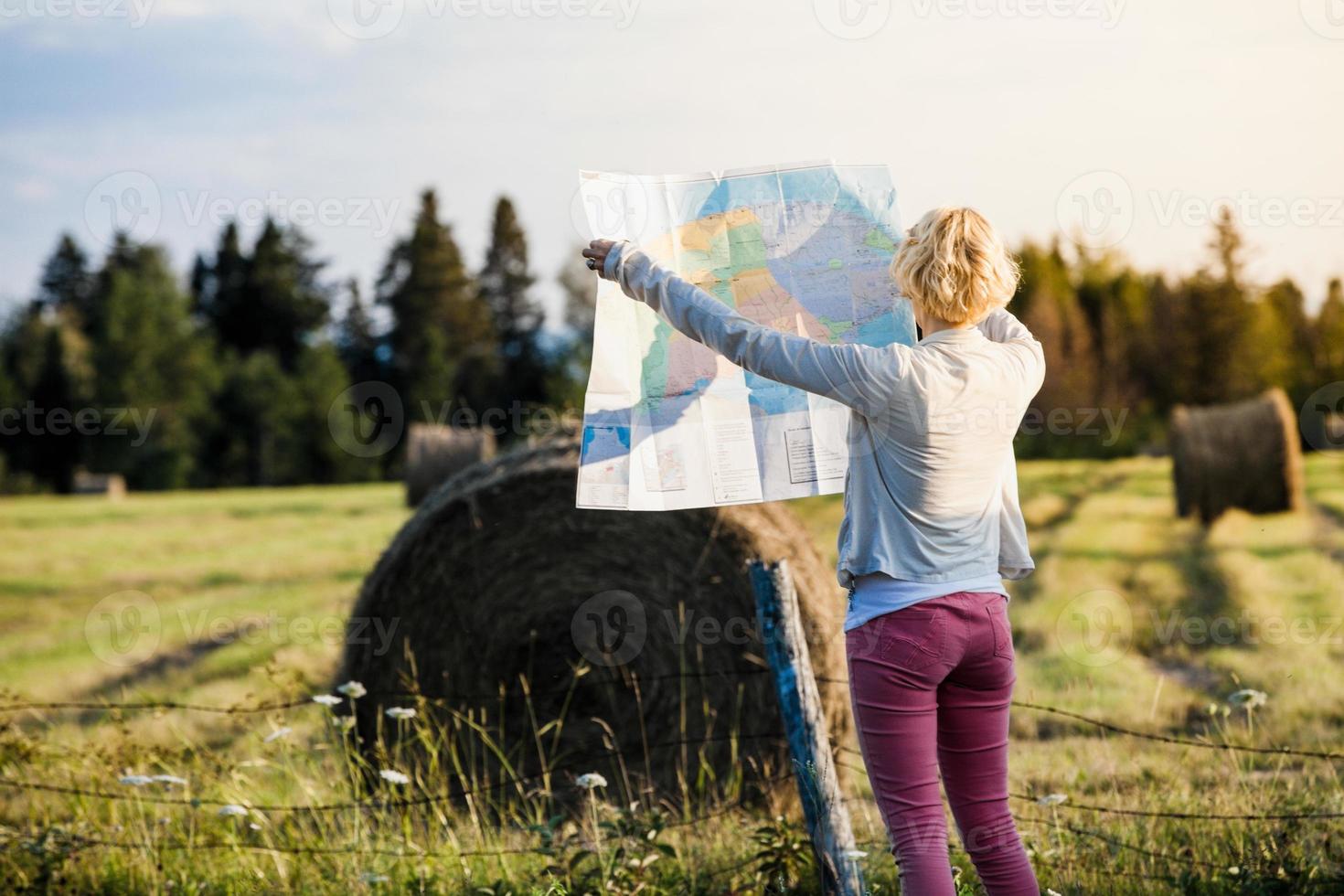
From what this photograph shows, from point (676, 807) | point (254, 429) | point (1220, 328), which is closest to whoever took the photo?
point (676, 807)

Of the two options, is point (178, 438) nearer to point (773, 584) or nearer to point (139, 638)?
point (139, 638)

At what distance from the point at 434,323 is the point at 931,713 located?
4167cm

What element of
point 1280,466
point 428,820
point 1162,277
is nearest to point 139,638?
point 428,820

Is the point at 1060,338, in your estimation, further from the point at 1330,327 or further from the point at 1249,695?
the point at 1249,695

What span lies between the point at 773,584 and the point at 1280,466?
1082 cm

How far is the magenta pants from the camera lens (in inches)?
93.9

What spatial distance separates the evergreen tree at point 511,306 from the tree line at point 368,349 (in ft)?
0.28

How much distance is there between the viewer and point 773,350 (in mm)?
2369

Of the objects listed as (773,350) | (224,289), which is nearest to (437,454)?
(773,350)

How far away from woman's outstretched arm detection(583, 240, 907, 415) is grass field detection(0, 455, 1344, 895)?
1.57 meters

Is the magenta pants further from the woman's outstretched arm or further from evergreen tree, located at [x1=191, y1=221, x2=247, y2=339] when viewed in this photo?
evergreen tree, located at [x1=191, y1=221, x2=247, y2=339]

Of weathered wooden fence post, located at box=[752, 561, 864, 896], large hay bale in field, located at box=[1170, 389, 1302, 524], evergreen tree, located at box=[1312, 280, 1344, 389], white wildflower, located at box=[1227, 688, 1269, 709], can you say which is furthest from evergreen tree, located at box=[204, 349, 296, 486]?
white wildflower, located at box=[1227, 688, 1269, 709]

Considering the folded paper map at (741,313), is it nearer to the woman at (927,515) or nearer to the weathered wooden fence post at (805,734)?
the woman at (927,515)

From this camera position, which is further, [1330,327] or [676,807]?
[1330,327]
